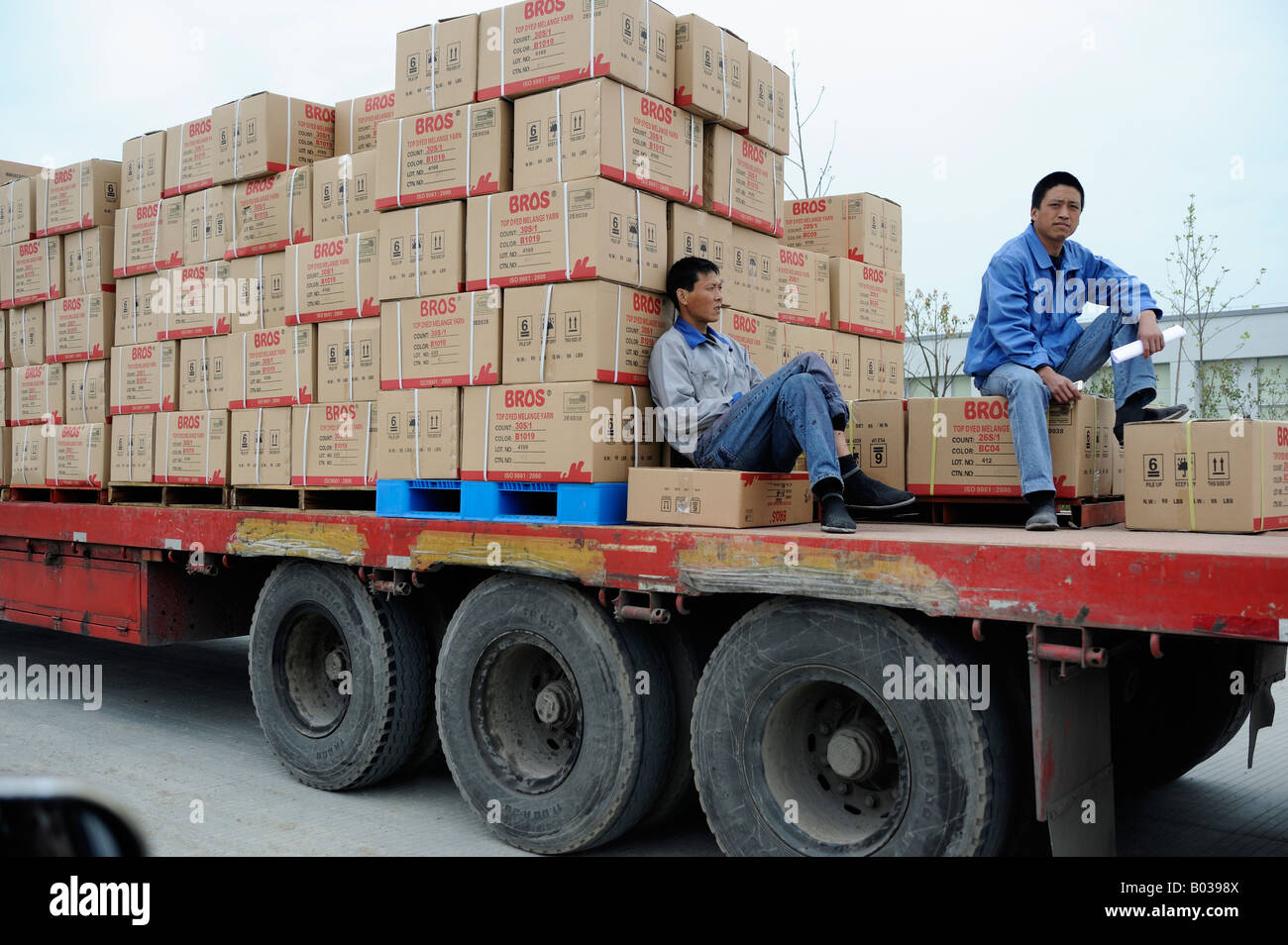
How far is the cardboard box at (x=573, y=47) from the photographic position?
14.0 ft

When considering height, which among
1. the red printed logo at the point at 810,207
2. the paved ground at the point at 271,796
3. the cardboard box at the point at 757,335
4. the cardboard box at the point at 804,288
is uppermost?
the red printed logo at the point at 810,207

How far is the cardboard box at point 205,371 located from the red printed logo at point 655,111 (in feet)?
9.15

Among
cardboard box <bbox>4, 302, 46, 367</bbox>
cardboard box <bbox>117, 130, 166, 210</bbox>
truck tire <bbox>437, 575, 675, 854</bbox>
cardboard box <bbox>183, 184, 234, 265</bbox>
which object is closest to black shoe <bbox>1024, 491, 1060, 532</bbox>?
truck tire <bbox>437, 575, 675, 854</bbox>

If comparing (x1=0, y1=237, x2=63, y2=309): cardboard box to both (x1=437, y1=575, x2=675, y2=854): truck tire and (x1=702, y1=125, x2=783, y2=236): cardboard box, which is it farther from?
(x1=702, y1=125, x2=783, y2=236): cardboard box

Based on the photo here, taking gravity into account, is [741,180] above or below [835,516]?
above

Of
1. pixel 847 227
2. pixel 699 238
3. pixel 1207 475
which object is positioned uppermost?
pixel 847 227

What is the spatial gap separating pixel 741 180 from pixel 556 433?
5.59ft

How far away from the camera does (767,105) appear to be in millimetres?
5180

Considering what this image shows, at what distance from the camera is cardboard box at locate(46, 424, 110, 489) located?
21.8 ft

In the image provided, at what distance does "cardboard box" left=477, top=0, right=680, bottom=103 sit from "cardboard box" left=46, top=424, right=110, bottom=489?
12.3 ft

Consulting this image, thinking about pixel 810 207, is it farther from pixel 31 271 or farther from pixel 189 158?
pixel 31 271

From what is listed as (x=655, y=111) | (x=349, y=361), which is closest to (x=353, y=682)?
(x=349, y=361)

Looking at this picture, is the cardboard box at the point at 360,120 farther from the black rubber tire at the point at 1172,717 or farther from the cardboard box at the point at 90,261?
the black rubber tire at the point at 1172,717

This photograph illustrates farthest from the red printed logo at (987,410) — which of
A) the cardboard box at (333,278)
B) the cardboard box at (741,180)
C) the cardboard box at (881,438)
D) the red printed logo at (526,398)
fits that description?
the cardboard box at (333,278)
